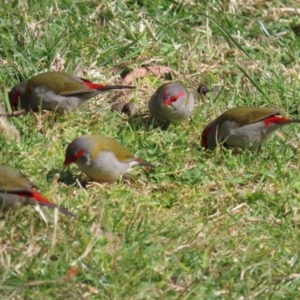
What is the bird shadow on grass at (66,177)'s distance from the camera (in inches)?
251

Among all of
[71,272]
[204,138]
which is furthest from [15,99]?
[71,272]

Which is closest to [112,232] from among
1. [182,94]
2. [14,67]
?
[182,94]

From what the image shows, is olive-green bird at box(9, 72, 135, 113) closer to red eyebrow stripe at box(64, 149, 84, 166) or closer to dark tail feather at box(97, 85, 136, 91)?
dark tail feather at box(97, 85, 136, 91)

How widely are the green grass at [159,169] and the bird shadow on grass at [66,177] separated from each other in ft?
0.04

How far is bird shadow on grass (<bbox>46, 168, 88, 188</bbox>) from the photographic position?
251 inches

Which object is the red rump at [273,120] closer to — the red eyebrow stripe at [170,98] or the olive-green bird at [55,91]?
the red eyebrow stripe at [170,98]

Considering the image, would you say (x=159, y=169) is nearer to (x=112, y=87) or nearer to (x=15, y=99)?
(x=112, y=87)

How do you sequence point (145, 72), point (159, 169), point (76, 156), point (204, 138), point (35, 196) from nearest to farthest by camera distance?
A: point (35, 196) < point (76, 156) < point (159, 169) < point (204, 138) < point (145, 72)

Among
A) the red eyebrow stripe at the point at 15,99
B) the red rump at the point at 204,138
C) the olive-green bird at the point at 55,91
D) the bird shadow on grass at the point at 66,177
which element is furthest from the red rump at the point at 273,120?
the red eyebrow stripe at the point at 15,99

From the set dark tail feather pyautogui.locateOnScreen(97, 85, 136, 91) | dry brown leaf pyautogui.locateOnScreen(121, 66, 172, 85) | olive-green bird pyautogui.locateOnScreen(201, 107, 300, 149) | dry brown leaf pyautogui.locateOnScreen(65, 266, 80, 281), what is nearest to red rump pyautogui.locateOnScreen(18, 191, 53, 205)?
dry brown leaf pyautogui.locateOnScreen(65, 266, 80, 281)

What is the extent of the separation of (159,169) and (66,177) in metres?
0.74

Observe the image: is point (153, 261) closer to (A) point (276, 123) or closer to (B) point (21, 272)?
(B) point (21, 272)

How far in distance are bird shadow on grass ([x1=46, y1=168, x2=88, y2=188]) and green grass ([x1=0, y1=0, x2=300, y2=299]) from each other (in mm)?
12

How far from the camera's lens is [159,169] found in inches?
268
